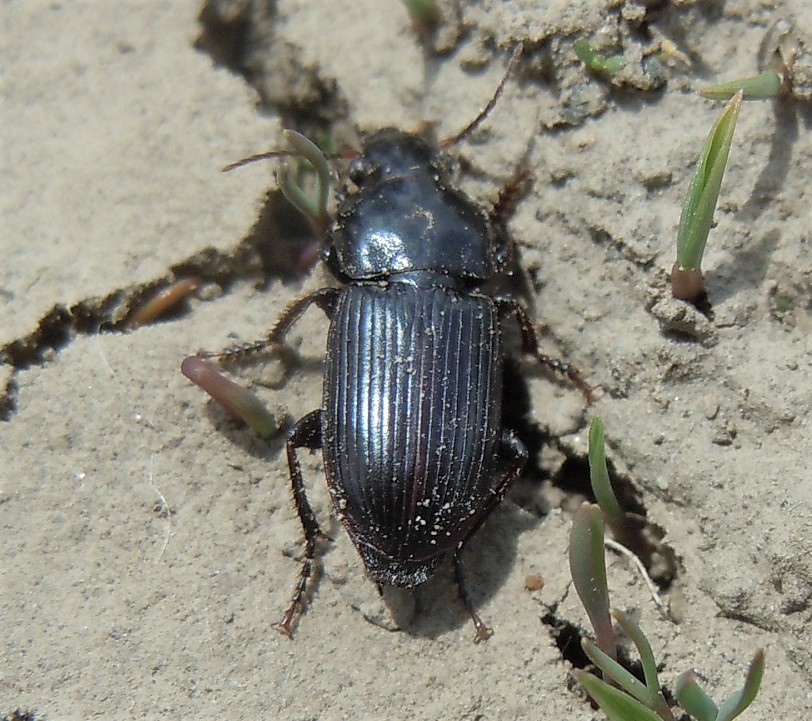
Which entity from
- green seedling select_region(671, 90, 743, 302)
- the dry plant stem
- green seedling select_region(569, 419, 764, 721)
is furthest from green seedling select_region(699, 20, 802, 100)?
the dry plant stem

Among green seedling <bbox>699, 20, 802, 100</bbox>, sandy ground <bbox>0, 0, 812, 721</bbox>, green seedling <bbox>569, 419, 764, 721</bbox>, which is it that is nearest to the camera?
green seedling <bbox>569, 419, 764, 721</bbox>

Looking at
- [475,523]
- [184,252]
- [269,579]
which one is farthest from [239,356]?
[475,523]

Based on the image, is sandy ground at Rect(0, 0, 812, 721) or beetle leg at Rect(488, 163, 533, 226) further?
beetle leg at Rect(488, 163, 533, 226)

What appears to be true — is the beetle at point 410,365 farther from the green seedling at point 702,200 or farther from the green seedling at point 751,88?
the green seedling at point 751,88

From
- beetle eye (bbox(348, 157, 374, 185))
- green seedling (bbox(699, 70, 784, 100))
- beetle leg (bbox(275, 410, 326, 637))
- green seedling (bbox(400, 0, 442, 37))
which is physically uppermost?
green seedling (bbox(699, 70, 784, 100))

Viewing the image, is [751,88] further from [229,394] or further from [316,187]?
[229,394]

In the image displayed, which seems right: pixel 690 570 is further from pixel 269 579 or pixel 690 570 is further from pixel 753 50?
pixel 753 50

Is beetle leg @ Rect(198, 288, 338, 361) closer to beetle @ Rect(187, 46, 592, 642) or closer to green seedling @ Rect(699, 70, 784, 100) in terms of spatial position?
beetle @ Rect(187, 46, 592, 642)

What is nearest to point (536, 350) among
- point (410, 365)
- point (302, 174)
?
point (410, 365)
